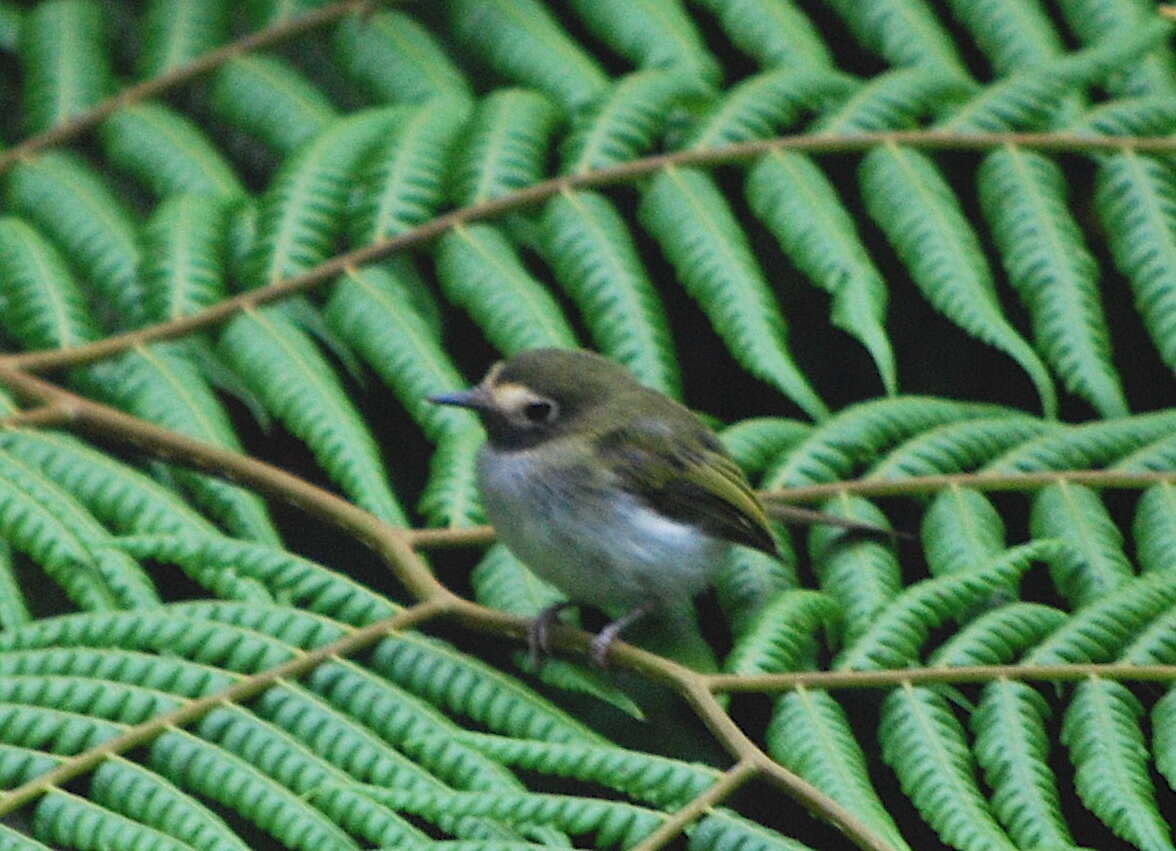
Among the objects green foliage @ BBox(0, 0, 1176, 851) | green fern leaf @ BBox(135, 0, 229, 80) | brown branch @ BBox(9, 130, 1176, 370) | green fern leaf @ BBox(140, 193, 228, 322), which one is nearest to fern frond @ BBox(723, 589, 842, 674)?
green foliage @ BBox(0, 0, 1176, 851)

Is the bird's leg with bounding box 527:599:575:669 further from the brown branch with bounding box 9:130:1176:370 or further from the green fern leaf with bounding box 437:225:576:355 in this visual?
the brown branch with bounding box 9:130:1176:370

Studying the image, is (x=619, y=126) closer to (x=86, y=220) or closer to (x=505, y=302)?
(x=505, y=302)

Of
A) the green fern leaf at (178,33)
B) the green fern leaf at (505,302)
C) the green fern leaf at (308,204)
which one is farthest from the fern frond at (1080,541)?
the green fern leaf at (178,33)

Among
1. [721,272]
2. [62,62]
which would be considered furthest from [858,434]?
[62,62]

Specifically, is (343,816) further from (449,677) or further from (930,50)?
(930,50)

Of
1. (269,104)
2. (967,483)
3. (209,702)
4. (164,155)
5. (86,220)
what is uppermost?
(269,104)

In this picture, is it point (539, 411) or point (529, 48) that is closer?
point (539, 411)
